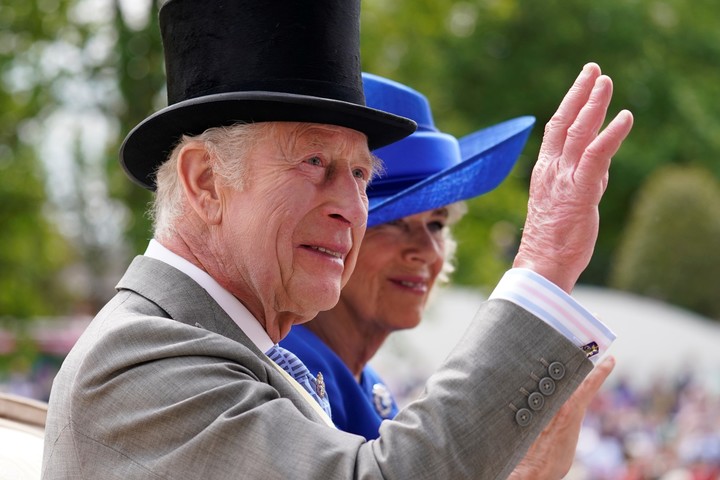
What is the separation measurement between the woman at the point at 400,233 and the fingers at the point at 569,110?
55.3 inches

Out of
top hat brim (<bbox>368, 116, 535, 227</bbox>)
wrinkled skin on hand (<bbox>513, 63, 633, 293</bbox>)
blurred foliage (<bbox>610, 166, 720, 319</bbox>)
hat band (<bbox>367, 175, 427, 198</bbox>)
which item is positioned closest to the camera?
wrinkled skin on hand (<bbox>513, 63, 633, 293</bbox>)

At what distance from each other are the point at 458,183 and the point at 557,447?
1182mm

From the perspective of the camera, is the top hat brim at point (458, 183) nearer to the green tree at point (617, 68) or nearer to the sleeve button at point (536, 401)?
the sleeve button at point (536, 401)

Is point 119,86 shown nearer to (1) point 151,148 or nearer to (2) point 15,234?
(2) point 15,234

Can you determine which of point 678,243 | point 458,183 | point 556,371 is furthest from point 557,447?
point 678,243

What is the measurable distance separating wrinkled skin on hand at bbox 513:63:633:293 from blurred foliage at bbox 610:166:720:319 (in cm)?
2634

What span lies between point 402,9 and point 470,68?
48.3ft

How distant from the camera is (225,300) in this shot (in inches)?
84.9

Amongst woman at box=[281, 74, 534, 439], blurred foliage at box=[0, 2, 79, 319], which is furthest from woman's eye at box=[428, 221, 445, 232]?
blurred foliage at box=[0, 2, 79, 319]

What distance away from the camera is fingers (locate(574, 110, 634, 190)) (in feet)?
5.99

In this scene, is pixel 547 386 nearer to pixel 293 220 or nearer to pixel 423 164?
pixel 293 220

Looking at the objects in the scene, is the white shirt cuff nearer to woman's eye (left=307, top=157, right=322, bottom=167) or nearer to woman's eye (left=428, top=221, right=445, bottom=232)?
woman's eye (left=307, top=157, right=322, bottom=167)

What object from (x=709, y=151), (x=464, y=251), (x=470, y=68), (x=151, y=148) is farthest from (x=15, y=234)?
(x=709, y=151)

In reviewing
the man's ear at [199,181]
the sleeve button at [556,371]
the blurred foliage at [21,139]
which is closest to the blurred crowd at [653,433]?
the blurred foliage at [21,139]
